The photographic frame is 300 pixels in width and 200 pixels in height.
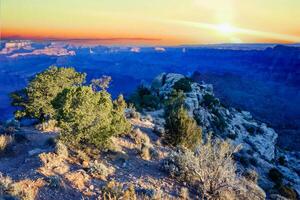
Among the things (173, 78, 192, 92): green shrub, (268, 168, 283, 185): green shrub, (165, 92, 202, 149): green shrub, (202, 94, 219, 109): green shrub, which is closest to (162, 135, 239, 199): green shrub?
(165, 92, 202, 149): green shrub

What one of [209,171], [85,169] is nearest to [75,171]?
[85,169]

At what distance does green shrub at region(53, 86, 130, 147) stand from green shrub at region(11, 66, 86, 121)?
7.34m

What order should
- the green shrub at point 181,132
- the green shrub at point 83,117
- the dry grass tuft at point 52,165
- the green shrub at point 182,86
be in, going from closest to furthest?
the dry grass tuft at point 52,165 → the green shrub at point 83,117 → the green shrub at point 181,132 → the green shrub at point 182,86

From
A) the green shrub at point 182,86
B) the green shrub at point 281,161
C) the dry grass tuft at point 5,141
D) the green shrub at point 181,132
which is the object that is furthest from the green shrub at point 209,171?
the green shrub at point 182,86

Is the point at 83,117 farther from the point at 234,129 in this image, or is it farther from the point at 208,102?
the point at 208,102

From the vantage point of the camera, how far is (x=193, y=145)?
2159cm

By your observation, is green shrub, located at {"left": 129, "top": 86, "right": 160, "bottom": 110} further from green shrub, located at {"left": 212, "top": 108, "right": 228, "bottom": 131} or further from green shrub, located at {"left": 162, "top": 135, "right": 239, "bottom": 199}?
green shrub, located at {"left": 162, "top": 135, "right": 239, "bottom": 199}

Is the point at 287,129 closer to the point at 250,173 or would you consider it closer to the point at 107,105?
the point at 250,173

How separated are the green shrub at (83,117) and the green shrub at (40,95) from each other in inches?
289

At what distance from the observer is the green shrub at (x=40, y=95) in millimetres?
22938

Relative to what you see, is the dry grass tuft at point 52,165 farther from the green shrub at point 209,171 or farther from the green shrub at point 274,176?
the green shrub at point 274,176

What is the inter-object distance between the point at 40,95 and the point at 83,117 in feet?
30.7

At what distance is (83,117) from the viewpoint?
15.0 meters

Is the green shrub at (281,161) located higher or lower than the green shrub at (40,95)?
lower
